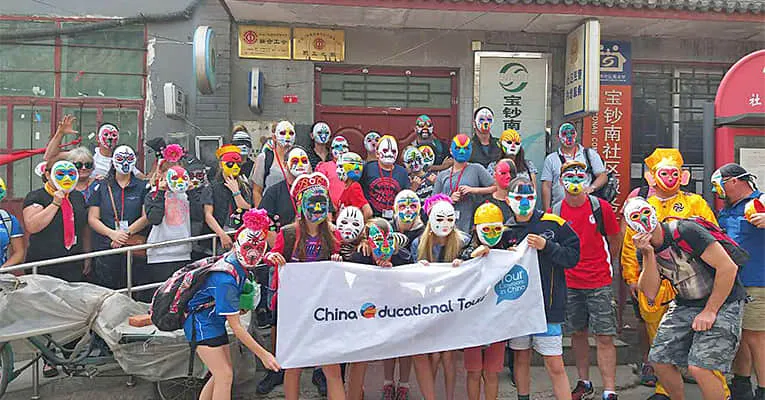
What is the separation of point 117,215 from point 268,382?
2.27 meters

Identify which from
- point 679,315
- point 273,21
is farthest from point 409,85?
point 679,315

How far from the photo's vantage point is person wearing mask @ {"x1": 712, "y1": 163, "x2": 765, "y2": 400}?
16.6ft

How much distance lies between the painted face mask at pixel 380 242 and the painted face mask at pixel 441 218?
35 cm

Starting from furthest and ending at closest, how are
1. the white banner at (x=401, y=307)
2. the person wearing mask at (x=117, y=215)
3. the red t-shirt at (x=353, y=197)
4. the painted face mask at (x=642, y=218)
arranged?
the person wearing mask at (x=117, y=215), the red t-shirt at (x=353, y=197), the white banner at (x=401, y=307), the painted face mask at (x=642, y=218)

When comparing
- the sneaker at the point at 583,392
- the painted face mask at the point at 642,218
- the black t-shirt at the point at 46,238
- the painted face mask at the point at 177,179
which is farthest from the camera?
the black t-shirt at the point at 46,238

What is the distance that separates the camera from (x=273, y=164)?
632 cm

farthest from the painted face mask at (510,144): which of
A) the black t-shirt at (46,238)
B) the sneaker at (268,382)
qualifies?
the black t-shirt at (46,238)

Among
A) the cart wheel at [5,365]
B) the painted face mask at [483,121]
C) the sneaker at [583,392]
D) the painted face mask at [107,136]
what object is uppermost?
the painted face mask at [483,121]

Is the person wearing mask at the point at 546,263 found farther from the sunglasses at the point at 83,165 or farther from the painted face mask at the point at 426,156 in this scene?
the sunglasses at the point at 83,165

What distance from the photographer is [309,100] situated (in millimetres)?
8602

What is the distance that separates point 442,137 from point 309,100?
6.58ft

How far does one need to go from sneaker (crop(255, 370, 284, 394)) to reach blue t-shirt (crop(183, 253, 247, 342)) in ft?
4.90

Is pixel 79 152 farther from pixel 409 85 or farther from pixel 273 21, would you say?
pixel 409 85

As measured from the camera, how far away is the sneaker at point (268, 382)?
18.1 feet
